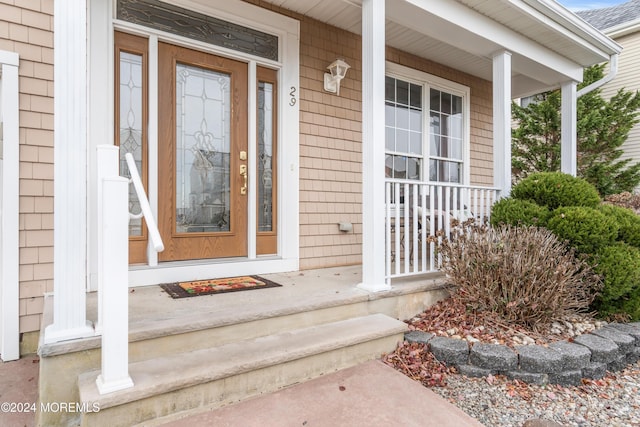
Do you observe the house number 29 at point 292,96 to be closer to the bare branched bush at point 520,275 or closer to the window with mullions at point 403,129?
the window with mullions at point 403,129

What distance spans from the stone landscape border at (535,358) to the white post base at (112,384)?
1776mm

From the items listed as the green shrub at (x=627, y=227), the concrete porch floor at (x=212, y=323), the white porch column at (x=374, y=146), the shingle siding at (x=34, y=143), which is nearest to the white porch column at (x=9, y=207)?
the shingle siding at (x=34, y=143)

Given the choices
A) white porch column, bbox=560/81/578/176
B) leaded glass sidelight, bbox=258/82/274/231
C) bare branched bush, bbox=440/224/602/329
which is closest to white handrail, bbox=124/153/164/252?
leaded glass sidelight, bbox=258/82/274/231

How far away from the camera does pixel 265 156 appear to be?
3629mm

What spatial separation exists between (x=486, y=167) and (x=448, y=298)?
3253mm

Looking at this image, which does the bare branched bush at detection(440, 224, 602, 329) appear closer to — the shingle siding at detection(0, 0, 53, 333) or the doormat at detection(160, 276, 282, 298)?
the doormat at detection(160, 276, 282, 298)

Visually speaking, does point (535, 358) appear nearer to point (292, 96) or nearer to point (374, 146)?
point (374, 146)

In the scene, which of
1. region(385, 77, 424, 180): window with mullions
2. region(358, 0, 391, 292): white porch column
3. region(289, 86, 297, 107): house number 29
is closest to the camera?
region(358, 0, 391, 292): white porch column

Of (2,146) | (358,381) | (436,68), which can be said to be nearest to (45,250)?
(2,146)

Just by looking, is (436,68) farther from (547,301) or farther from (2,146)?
(2,146)

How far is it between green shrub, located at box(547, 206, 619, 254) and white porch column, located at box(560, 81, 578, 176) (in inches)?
→ 83.8

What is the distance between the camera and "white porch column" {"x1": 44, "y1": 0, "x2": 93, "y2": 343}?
5.92ft

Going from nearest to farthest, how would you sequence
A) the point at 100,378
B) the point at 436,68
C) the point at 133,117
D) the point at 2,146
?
the point at 100,378 < the point at 2,146 < the point at 133,117 < the point at 436,68

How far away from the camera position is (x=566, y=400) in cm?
216
